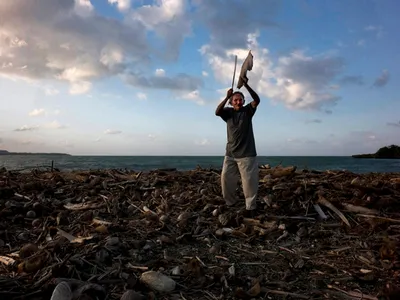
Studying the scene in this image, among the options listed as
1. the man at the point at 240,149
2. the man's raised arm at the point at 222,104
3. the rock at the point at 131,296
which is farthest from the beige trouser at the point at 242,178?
the rock at the point at 131,296

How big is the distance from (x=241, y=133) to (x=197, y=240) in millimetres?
2008

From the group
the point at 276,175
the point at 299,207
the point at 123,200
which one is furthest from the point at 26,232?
the point at 276,175

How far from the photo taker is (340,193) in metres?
6.48

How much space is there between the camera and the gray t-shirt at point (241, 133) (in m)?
6.10

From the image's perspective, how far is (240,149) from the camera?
6.12m

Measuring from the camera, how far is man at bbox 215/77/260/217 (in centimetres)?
596

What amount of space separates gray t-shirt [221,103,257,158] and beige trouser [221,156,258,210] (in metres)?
0.12

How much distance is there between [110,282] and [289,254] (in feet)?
7.02

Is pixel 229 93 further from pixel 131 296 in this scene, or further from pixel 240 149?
pixel 131 296

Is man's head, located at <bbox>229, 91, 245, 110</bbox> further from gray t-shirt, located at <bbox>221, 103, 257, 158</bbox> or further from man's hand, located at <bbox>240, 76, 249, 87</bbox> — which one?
man's hand, located at <bbox>240, 76, 249, 87</bbox>

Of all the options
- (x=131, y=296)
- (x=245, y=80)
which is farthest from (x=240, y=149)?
A: (x=131, y=296)

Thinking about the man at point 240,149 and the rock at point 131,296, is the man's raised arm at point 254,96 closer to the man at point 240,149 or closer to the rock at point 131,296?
the man at point 240,149

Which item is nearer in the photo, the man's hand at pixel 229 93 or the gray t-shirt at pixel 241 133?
the gray t-shirt at pixel 241 133

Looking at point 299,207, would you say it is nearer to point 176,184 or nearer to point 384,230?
point 384,230
